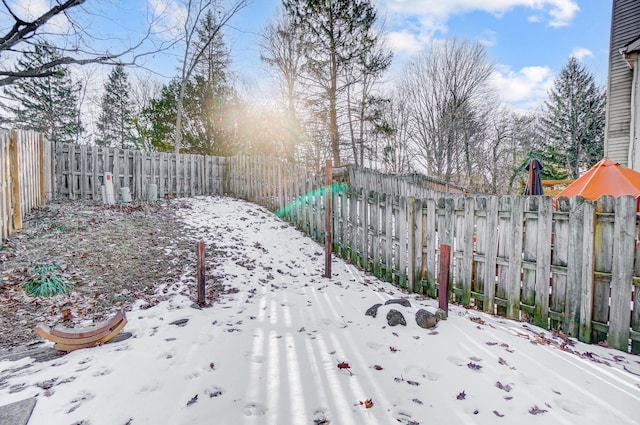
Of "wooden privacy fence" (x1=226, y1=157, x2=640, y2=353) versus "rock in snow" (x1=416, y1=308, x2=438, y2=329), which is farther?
"rock in snow" (x1=416, y1=308, x2=438, y2=329)

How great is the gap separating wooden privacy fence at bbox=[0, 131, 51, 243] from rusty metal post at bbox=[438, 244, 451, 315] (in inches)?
243

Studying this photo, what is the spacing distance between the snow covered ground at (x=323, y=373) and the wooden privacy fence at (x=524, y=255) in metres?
0.24

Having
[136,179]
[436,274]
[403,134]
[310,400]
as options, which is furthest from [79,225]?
[403,134]

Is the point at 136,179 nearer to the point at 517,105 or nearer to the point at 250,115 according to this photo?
the point at 250,115

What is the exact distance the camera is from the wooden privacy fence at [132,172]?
8781 mm

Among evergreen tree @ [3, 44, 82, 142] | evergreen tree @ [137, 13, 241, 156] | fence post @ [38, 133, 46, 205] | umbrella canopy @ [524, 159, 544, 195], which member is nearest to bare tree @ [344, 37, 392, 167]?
evergreen tree @ [137, 13, 241, 156]

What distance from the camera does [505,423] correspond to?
1.71 m

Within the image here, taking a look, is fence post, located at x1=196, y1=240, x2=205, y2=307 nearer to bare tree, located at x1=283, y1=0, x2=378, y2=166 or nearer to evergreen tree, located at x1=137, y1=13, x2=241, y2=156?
bare tree, located at x1=283, y1=0, x2=378, y2=166

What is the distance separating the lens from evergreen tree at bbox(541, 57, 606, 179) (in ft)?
60.5

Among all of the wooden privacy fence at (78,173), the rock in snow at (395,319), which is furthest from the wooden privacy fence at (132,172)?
the rock in snow at (395,319)

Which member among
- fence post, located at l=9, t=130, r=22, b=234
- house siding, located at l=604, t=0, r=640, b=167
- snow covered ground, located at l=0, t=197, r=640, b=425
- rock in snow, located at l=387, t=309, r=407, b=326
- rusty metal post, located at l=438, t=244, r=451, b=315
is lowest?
snow covered ground, located at l=0, t=197, r=640, b=425

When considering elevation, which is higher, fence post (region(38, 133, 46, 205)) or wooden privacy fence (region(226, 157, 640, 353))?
fence post (region(38, 133, 46, 205))

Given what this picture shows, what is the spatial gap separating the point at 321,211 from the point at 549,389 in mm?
5013

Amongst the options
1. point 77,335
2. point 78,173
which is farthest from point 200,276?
point 78,173
